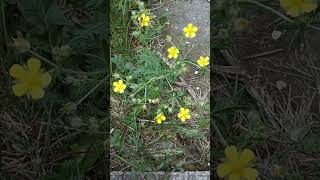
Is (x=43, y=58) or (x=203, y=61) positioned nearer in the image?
(x=43, y=58)

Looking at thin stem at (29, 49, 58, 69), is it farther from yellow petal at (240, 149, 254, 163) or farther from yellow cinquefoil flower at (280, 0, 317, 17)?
yellow cinquefoil flower at (280, 0, 317, 17)

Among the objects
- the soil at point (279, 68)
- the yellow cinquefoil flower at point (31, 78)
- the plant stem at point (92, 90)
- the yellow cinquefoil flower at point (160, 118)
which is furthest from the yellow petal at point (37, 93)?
the soil at point (279, 68)

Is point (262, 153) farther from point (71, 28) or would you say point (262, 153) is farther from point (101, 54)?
point (71, 28)

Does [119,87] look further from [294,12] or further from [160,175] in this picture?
[294,12]

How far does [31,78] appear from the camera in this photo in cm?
180

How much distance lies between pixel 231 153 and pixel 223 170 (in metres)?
0.05

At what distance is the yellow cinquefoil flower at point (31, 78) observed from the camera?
5.92 feet

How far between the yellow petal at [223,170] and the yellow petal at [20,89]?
1.93 feet

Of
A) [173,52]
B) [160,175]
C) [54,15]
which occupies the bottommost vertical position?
[160,175]

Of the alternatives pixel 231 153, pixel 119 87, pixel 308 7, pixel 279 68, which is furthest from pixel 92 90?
pixel 308 7

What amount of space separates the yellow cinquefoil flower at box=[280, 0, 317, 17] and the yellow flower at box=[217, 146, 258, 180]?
0.42 meters

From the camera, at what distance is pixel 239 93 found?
1.91 m

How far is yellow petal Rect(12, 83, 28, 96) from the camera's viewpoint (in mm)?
1814

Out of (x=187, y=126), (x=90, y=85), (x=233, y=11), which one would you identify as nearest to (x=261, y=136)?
(x=187, y=126)
